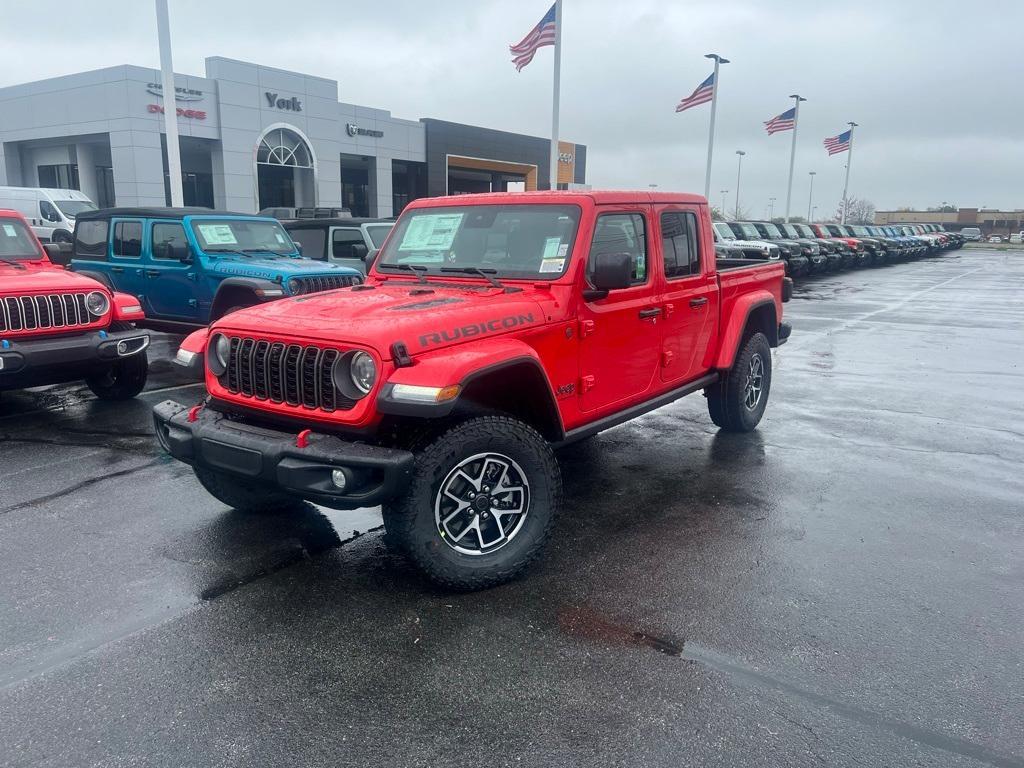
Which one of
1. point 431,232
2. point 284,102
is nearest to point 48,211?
point 284,102

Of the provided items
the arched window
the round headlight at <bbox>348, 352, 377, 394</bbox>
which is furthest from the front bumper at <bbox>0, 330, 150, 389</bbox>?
the arched window

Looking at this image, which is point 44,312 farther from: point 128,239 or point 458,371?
point 458,371

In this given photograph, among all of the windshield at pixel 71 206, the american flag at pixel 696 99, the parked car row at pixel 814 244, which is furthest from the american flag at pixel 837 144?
the windshield at pixel 71 206

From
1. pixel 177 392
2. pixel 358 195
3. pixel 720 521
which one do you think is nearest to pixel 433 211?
pixel 720 521

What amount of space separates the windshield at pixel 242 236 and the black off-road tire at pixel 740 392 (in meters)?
6.31

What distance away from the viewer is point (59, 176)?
34188 mm

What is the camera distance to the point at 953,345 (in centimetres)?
1221

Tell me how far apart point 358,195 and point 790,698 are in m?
43.5

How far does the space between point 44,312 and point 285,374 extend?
4076 millimetres

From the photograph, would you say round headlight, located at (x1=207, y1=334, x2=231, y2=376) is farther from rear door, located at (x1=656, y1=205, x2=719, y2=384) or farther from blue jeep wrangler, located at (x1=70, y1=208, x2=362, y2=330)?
blue jeep wrangler, located at (x1=70, y1=208, x2=362, y2=330)

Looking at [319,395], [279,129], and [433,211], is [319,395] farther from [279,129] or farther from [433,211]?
[279,129]

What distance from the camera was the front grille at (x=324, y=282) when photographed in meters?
9.12

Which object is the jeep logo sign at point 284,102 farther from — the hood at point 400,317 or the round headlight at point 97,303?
the hood at point 400,317

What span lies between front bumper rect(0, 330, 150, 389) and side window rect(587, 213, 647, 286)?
462 cm
